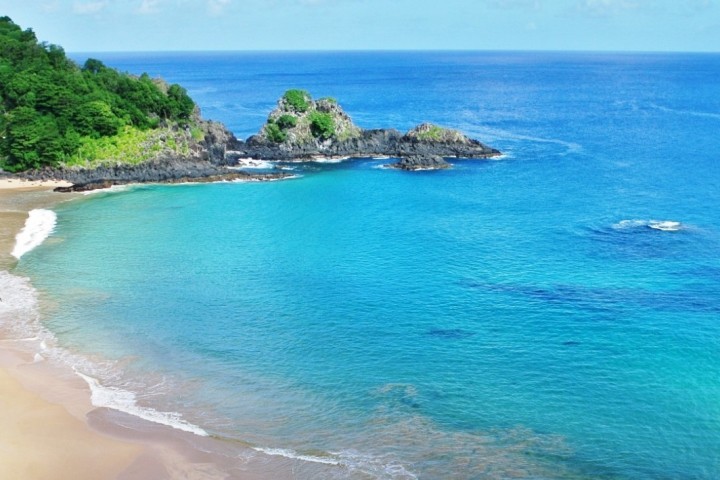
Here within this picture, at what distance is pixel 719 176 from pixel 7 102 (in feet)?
319

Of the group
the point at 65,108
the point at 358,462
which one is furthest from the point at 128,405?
the point at 65,108

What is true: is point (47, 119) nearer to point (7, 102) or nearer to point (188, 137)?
point (7, 102)

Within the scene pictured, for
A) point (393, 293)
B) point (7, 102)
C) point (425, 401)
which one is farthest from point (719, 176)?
point (7, 102)

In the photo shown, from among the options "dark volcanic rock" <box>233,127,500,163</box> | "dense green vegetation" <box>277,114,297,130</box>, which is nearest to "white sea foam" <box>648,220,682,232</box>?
"dark volcanic rock" <box>233,127,500,163</box>

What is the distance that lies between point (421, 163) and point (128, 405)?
72.5 metres

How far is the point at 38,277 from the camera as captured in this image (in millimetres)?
53719

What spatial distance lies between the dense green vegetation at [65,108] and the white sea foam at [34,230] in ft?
59.0

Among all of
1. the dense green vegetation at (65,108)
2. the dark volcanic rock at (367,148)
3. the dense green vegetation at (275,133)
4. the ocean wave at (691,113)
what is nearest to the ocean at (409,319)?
the dense green vegetation at (65,108)

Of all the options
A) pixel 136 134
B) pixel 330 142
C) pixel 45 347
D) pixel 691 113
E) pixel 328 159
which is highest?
pixel 691 113

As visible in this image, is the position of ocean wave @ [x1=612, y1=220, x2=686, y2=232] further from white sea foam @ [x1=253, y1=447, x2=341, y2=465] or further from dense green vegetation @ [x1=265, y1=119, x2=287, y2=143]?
dense green vegetation @ [x1=265, y1=119, x2=287, y2=143]

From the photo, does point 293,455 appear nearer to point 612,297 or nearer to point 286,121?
point 612,297

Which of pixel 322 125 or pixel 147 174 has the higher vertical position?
pixel 322 125

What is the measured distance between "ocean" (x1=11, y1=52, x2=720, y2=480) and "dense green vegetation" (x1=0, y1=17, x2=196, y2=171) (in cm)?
1325

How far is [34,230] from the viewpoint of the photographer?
6694 centimetres
